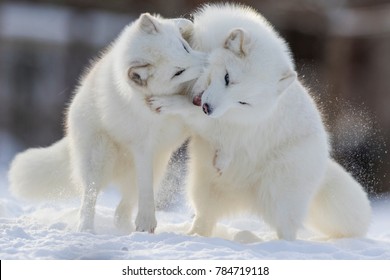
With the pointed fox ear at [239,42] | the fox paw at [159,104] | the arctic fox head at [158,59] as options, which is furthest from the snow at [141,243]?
the pointed fox ear at [239,42]

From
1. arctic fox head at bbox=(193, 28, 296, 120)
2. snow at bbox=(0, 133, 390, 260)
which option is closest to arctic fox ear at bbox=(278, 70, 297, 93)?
arctic fox head at bbox=(193, 28, 296, 120)

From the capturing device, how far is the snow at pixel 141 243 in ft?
15.5

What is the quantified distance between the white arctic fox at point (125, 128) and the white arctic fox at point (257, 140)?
15 centimetres

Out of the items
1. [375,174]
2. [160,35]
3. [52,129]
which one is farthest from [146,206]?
[52,129]

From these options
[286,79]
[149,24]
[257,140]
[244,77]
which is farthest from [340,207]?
[149,24]

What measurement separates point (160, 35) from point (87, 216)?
1358 millimetres

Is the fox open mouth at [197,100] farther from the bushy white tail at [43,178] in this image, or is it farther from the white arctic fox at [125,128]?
the bushy white tail at [43,178]

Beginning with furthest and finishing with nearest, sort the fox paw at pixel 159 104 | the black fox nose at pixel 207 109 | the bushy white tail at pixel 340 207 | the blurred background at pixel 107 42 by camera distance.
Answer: the blurred background at pixel 107 42 < the bushy white tail at pixel 340 207 < the fox paw at pixel 159 104 < the black fox nose at pixel 207 109

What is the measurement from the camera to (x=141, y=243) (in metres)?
5.00

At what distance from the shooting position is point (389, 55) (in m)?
14.1

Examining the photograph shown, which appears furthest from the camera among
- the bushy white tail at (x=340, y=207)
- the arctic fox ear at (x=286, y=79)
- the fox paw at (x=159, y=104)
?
the bushy white tail at (x=340, y=207)

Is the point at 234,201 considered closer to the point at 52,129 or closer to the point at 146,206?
the point at 146,206

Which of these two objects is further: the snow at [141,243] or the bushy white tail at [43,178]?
Result: the bushy white tail at [43,178]

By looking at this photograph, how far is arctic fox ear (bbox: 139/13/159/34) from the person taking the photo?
5.35 metres
